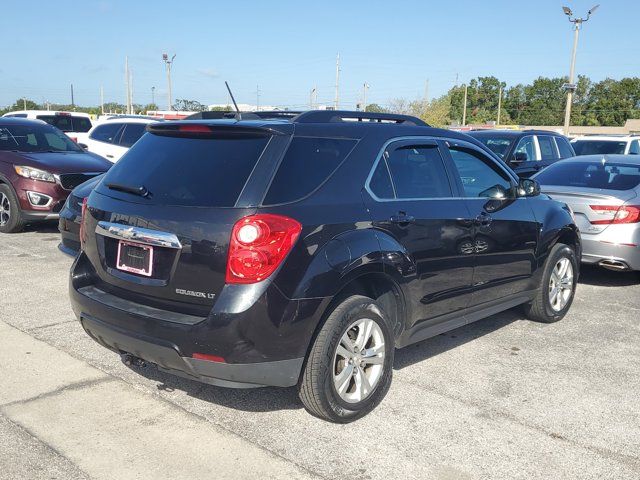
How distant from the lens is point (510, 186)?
542 cm

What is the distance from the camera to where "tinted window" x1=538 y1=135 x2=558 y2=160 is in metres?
12.8

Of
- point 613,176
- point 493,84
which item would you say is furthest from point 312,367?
point 493,84

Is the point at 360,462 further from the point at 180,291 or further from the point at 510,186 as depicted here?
the point at 510,186

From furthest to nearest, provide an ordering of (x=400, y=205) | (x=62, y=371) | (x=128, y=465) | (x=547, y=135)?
(x=547, y=135)
(x=62, y=371)
(x=400, y=205)
(x=128, y=465)

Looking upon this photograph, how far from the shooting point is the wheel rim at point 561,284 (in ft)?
19.7

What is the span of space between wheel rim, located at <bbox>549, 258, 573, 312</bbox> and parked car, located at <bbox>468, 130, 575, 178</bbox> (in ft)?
18.8

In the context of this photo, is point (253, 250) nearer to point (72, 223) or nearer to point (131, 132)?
point (72, 223)

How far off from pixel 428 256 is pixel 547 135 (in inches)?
389

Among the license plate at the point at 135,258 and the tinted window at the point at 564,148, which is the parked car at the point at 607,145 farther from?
the license plate at the point at 135,258

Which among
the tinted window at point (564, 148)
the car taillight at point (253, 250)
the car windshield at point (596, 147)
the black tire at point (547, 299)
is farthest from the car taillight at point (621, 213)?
the car windshield at point (596, 147)

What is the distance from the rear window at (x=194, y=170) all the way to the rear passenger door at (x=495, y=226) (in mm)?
1816

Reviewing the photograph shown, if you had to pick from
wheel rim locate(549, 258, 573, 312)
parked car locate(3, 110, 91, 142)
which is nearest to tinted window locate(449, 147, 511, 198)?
wheel rim locate(549, 258, 573, 312)

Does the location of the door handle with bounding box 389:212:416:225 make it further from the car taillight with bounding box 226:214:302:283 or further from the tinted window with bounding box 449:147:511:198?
the car taillight with bounding box 226:214:302:283

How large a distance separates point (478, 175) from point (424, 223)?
3.47ft
